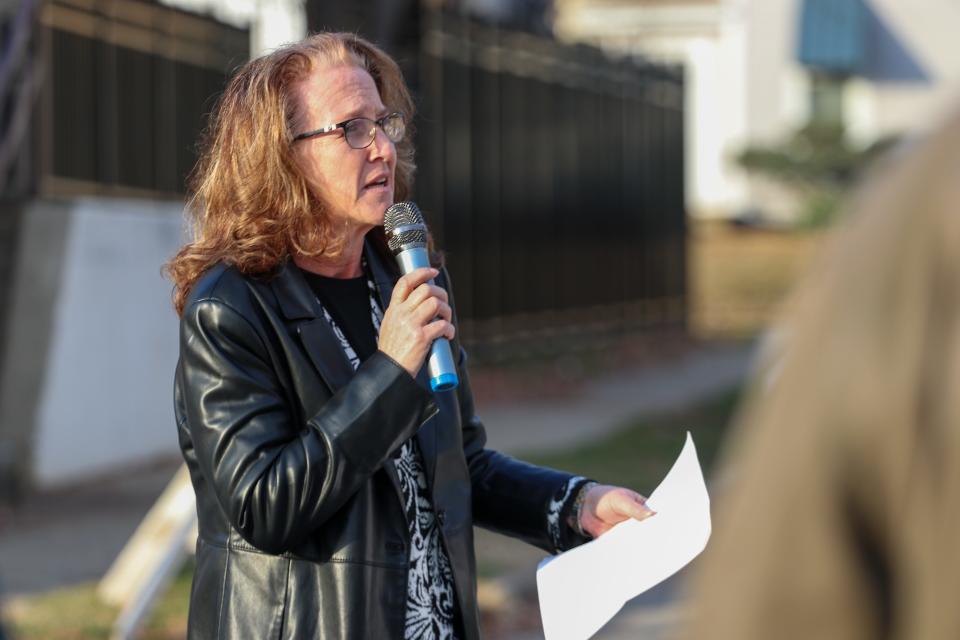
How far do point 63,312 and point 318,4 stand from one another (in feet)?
13.0

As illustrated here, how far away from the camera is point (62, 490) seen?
10445 mm

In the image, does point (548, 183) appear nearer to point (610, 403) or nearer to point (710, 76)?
point (610, 403)

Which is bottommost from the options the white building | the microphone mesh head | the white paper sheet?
the white paper sheet

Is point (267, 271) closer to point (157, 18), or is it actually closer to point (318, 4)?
point (157, 18)

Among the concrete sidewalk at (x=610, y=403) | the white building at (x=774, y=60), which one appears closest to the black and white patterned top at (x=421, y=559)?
the concrete sidewalk at (x=610, y=403)

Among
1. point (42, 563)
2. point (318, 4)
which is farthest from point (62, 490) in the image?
point (318, 4)

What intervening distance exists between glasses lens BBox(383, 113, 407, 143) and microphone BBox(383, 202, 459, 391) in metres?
0.14

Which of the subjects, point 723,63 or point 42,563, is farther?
point 723,63

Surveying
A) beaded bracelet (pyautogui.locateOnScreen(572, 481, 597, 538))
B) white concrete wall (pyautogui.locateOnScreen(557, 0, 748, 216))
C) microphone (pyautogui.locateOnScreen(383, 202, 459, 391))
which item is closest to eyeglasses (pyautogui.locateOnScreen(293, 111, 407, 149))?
microphone (pyautogui.locateOnScreen(383, 202, 459, 391))

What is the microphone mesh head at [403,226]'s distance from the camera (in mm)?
2625

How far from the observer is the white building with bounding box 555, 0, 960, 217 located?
3538cm

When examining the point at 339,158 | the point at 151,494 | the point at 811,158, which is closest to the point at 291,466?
the point at 339,158

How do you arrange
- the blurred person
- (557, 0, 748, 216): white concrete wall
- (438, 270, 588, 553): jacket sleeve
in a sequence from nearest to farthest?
the blurred person < (438, 270, 588, 553): jacket sleeve < (557, 0, 748, 216): white concrete wall

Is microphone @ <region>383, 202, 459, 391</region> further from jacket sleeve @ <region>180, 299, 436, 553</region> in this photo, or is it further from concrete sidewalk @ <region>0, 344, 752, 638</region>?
concrete sidewalk @ <region>0, 344, 752, 638</region>
